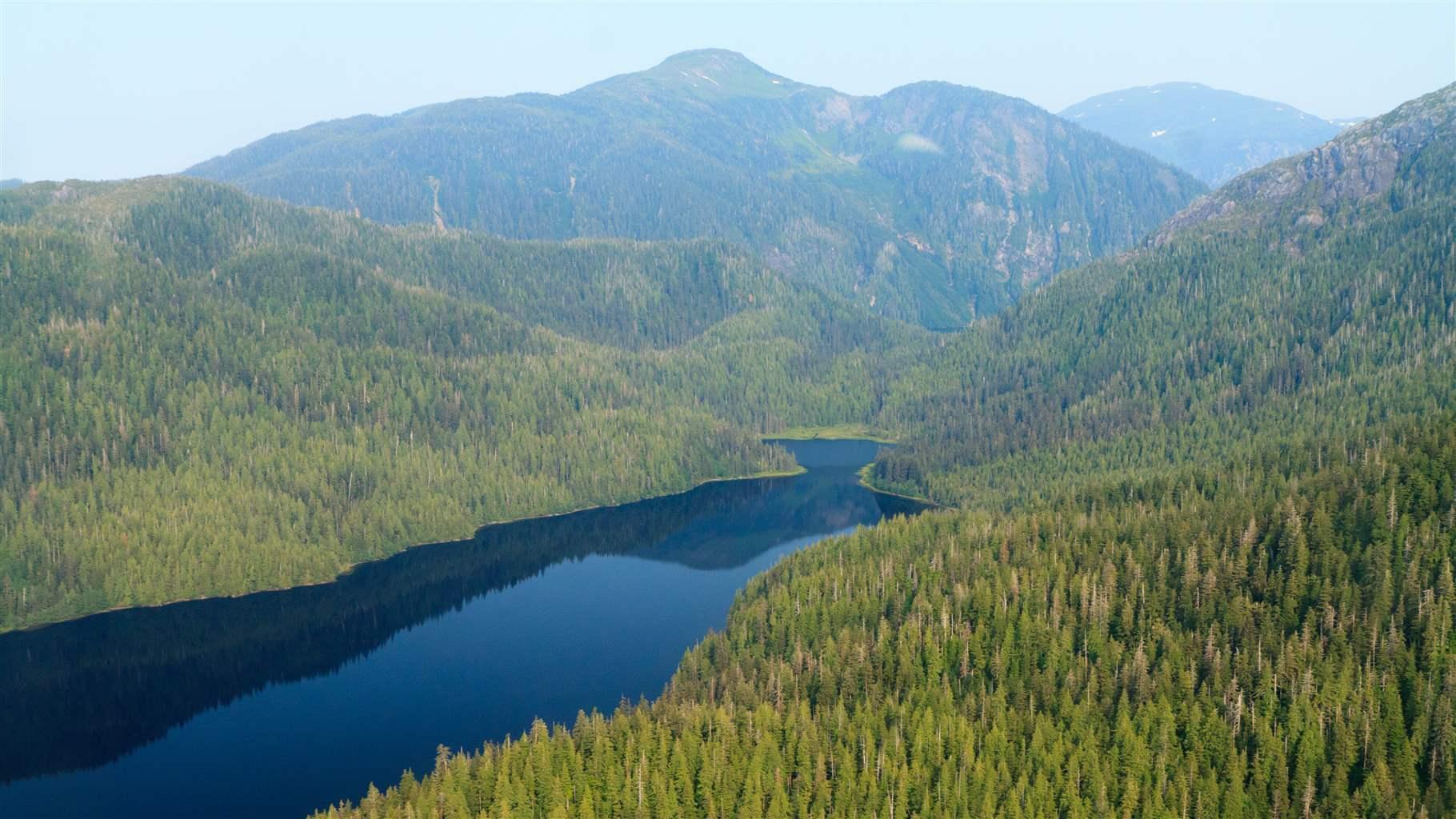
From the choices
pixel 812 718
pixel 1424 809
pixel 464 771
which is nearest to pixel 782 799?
pixel 812 718

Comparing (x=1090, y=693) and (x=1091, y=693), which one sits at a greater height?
(x=1090, y=693)

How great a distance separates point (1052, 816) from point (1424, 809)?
37545mm

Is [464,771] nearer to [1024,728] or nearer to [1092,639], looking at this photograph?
[1024,728]

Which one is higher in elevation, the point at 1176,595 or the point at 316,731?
the point at 1176,595

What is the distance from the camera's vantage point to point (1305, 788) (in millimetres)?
132875

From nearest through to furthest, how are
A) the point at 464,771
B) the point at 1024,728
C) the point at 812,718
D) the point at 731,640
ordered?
the point at 464,771 → the point at 1024,728 → the point at 812,718 → the point at 731,640

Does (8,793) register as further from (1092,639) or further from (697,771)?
(1092,639)

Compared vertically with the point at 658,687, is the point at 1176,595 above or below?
above

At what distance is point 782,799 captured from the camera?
133 m

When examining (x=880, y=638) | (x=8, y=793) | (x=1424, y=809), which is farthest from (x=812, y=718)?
(x=8, y=793)

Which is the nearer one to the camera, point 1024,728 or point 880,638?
point 1024,728

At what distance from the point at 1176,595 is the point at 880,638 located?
43.3m

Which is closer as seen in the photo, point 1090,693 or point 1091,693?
point 1090,693

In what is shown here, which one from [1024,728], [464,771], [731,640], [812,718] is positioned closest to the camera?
[464,771]
